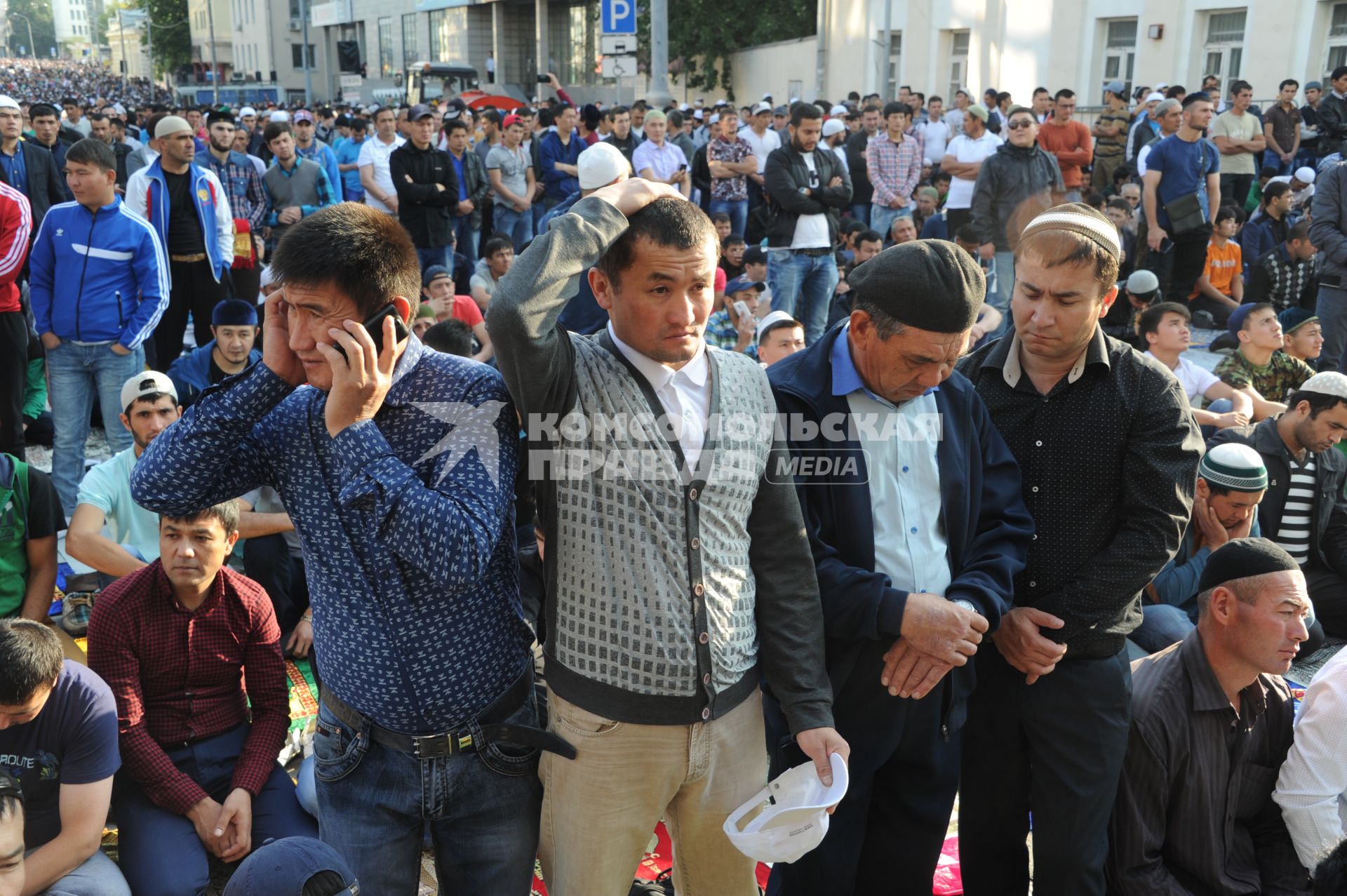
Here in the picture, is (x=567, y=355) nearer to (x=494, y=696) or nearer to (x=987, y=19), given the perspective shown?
(x=494, y=696)

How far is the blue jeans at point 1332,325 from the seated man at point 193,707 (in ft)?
22.6

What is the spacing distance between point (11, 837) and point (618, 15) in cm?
1179

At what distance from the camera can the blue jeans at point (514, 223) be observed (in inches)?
418

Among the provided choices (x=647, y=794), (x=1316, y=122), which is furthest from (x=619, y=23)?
(x=647, y=794)

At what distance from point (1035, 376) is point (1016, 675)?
0.66m

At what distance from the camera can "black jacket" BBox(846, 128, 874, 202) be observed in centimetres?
1236

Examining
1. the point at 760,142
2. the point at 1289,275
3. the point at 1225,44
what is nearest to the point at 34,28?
the point at 1225,44

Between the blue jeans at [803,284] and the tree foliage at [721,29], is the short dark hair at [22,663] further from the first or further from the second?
the tree foliage at [721,29]

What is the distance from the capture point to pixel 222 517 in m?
3.25

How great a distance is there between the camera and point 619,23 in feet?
41.9

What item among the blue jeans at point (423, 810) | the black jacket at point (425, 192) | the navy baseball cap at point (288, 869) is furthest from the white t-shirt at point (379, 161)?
the navy baseball cap at point (288, 869)

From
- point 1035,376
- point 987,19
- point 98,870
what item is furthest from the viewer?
point 987,19

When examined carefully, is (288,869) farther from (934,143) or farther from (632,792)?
(934,143)

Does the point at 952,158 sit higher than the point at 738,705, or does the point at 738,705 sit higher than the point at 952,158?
the point at 952,158
